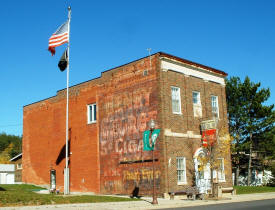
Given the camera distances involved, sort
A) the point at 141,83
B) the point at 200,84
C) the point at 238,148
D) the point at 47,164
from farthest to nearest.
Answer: the point at 238,148 → the point at 47,164 → the point at 200,84 → the point at 141,83

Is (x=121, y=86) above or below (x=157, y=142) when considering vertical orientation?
above

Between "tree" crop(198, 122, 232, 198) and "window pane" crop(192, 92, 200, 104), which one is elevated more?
"window pane" crop(192, 92, 200, 104)

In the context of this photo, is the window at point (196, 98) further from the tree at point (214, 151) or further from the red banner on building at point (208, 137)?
the tree at point (214, 151)

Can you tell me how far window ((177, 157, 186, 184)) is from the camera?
24.2 metres

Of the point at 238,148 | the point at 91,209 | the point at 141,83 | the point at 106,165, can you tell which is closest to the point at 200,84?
the point at 141,83

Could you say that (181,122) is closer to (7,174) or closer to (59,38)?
(59,38)

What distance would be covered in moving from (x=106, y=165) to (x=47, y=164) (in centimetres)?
901

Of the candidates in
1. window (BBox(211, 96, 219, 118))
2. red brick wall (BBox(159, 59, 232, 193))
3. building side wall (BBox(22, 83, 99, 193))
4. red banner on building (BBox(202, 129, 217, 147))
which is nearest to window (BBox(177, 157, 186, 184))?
red brick wall (BBox(159, 59, 232, 193))

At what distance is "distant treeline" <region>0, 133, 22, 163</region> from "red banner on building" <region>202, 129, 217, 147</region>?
69911 millimetres

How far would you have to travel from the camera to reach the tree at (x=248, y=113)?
42.9 meters

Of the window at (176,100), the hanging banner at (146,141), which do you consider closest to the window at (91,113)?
the hanging banner at (146,141)

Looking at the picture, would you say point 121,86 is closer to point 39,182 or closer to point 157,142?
point 157,142

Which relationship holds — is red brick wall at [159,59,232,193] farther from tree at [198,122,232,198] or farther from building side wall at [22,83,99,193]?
building side wall at [22,83,99,193]

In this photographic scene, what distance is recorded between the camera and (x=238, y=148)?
139 ft
